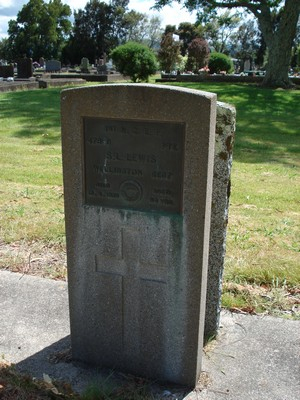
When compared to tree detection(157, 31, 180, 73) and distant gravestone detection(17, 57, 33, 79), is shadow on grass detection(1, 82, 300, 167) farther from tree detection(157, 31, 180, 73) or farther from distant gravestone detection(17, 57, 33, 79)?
tree detection(157, 31, 180, 73)

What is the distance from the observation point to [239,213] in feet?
18.4

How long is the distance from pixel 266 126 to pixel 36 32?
2586 inches

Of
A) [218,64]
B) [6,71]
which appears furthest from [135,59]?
[218,64]

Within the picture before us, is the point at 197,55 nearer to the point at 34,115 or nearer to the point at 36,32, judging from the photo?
the point at 34,115

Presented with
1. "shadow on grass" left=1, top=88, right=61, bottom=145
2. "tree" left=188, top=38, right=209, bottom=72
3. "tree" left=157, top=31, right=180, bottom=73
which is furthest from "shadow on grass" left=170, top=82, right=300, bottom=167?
"tree" left=188, top=38, right=209, bottom=72

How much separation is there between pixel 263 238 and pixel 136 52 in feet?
68.5

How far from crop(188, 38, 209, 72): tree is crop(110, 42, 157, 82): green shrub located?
15.6 m

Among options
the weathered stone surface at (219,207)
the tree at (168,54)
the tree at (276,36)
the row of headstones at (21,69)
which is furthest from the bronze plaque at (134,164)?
the tree at (168,54)

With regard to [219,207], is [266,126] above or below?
below

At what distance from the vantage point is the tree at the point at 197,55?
39.1 metres

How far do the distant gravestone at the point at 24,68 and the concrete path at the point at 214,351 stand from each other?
27.7 meters

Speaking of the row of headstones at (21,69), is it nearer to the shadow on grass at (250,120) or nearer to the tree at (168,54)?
the shadow on grass at (250,120)

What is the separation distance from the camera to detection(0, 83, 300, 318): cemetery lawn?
3.86m

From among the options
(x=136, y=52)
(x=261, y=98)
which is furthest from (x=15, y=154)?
(x=136, y=52)
